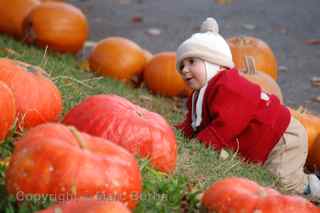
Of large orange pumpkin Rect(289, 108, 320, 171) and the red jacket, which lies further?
large orange pumpkin Rect(289, 108, 320, 171)

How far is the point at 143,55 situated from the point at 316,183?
249cm

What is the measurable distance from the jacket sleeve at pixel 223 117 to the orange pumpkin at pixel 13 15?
293cm

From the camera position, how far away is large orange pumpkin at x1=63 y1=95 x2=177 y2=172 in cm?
305

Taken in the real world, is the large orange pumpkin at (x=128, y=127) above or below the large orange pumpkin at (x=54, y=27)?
above

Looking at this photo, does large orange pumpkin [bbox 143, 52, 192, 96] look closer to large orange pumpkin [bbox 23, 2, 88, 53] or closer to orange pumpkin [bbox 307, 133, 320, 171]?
large orange pumpkin [bbox 23, 2, 88, 53]

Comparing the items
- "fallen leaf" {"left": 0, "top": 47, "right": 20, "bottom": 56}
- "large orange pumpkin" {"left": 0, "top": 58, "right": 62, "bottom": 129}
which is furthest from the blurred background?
"large orange pumpkin" {"left": 0, "top": 58, "right": 62, "bottom": 129}

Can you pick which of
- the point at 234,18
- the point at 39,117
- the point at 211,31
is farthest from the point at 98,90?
the point at 234,18

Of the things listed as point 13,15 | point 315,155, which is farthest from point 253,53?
point 13,15

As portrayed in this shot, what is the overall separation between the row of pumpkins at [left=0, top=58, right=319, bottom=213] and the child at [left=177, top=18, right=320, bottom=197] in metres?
1.45

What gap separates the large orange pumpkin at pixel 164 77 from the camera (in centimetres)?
661

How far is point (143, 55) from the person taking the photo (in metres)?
6.88

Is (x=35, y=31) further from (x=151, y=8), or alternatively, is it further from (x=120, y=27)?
(x=151, y=8)

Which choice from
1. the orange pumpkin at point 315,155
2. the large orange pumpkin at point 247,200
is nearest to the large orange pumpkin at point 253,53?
the orange pumpkin at point 315,155

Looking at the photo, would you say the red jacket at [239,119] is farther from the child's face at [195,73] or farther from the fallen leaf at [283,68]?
the fallen leaf at [283,68]
